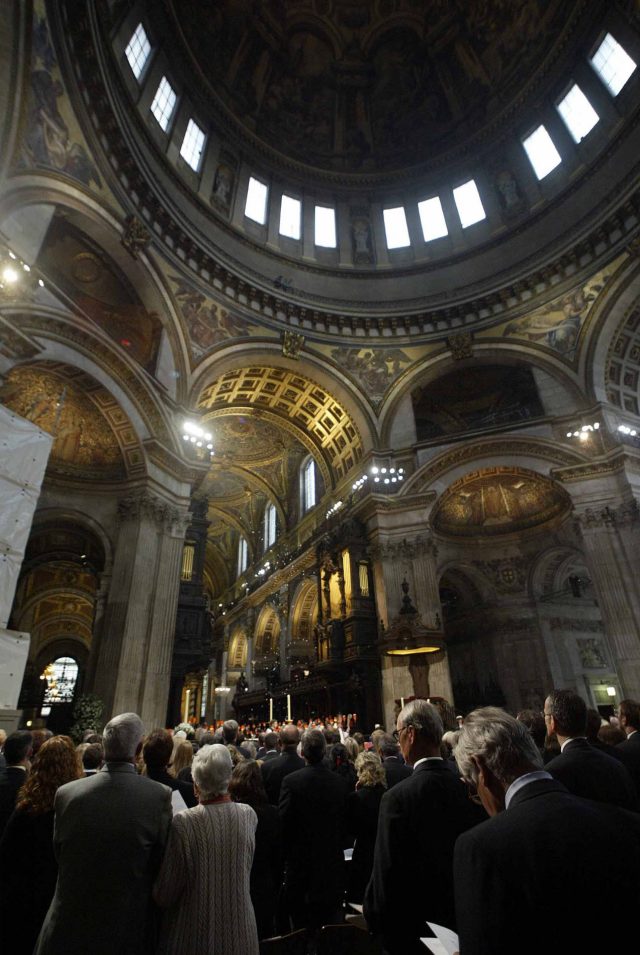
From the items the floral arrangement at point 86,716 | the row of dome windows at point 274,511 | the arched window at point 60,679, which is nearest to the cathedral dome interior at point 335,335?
the row of dome windows at point 274,511

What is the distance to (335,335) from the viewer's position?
66.0 feet

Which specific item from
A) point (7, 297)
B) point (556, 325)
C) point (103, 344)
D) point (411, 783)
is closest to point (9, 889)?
point (411, 783)

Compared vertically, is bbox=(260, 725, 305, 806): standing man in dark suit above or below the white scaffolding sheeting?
below

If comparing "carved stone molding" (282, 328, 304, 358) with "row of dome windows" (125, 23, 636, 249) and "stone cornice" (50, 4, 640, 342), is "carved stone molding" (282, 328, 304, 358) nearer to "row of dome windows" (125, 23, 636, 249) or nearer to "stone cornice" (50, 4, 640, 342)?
"stone cornice" (50, 4, 640, 342)

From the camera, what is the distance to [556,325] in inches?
704

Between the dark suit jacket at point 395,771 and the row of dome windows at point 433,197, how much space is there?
69.1ft

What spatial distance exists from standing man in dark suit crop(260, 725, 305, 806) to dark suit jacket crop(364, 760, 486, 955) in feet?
7.03

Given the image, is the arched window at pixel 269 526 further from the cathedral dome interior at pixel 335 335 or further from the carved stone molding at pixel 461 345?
the carved stone molding at pixel 461 345

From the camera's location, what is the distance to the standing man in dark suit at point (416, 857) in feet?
7.43

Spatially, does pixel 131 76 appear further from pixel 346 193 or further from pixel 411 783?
pixel 411 783

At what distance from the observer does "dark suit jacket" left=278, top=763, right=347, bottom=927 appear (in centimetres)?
342

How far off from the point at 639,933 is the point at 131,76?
2121 cm

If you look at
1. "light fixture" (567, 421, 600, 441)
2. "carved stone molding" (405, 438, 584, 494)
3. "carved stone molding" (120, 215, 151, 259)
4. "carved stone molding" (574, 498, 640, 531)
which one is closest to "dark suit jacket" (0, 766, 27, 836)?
"carved stone molding" (120, 215, 151, 259)

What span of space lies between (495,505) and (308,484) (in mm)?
9715
